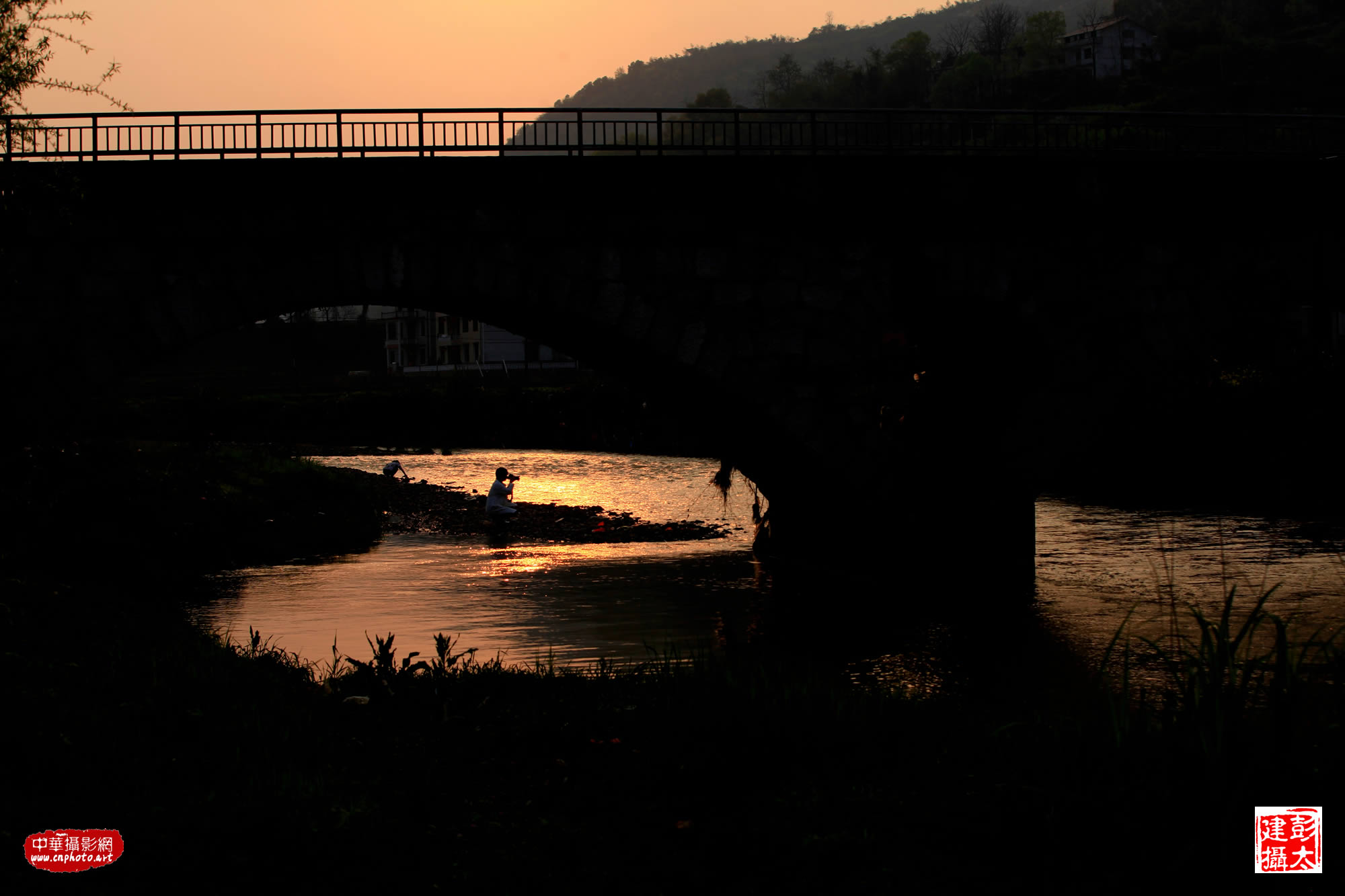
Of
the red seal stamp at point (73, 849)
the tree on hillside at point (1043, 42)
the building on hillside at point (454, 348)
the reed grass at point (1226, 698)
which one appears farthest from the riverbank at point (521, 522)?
the tree on hillside at point (1043, 42)

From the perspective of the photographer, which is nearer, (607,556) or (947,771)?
(947,771)

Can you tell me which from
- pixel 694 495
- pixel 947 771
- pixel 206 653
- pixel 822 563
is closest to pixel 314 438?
pixel 694 495

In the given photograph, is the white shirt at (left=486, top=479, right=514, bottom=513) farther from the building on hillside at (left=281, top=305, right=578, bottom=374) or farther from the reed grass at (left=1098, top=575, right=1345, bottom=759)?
the building on hillside at (left=281, top=305, right=578, bottom=374)

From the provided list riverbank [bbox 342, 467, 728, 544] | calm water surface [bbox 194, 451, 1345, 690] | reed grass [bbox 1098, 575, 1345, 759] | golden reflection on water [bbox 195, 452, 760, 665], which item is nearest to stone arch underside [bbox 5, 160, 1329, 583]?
calm water surface [bbox 194, 451, 1345, 690]

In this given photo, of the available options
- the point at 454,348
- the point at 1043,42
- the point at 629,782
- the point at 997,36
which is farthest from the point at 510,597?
the point at 997,36

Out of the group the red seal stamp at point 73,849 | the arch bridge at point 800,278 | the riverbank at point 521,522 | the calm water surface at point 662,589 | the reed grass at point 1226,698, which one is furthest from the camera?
the riverbank at point 521,522

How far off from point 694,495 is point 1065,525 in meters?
9.24

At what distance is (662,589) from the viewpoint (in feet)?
52.3

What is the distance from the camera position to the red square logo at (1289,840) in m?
4.43

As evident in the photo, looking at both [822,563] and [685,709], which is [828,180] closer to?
[822,563]

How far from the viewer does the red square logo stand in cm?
443

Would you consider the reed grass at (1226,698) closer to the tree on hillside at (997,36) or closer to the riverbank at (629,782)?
the riverbank at (629,782)

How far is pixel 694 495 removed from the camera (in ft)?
95.4

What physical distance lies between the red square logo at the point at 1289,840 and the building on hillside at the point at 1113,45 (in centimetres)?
14254
